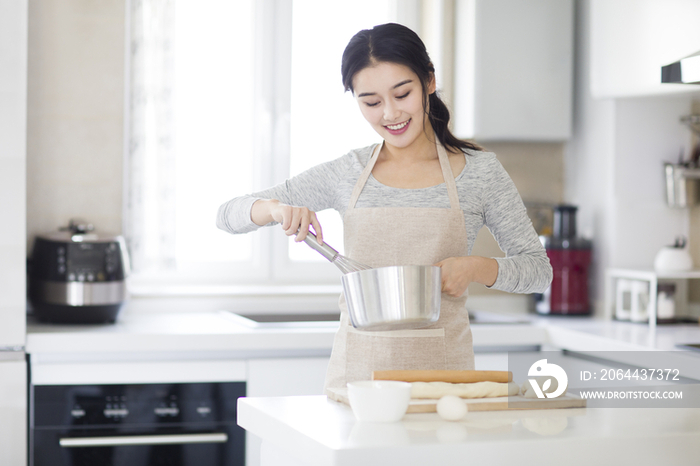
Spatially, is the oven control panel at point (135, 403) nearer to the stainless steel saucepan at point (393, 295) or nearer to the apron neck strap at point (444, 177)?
the apron neck strap at point (444, 177)

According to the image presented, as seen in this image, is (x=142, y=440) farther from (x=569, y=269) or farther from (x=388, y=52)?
(x=569, y=269)

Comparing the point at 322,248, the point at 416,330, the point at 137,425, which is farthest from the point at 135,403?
Result: the point at 322,248

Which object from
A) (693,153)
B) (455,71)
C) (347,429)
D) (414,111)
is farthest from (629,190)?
(347,429)

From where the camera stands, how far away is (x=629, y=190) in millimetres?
2557

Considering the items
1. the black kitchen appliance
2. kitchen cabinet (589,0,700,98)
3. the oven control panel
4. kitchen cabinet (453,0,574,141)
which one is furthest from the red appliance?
the black kitchen appliance

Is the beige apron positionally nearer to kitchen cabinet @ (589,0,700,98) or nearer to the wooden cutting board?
the wooden cutting board

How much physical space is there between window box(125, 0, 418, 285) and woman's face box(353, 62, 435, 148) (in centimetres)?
132

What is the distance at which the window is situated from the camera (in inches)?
105

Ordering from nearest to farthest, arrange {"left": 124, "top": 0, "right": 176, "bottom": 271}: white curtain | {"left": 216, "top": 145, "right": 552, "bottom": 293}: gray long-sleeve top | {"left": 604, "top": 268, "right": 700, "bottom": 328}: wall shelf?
{"left": 216, "top": 145, "right": 552, "bottom": 293}: gray long-sleeve top
{"left": 604, "top": 268, "right": 700, "bottom": 328}: wall shelf
{"left": 124, "top": 0, "right": 176, "bottom": 271}: white curtain

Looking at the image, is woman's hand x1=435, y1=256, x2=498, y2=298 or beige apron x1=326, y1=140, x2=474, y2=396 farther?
beige apron x1=326, y1=140, x2=474, y2=396

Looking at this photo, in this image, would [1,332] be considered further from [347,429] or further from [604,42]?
[604,42]

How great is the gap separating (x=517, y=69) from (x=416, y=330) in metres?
1.51

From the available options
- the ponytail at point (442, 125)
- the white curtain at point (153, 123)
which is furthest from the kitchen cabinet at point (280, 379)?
the ponytail at point (442, 125)

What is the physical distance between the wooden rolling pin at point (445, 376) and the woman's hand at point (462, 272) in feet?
0.60
